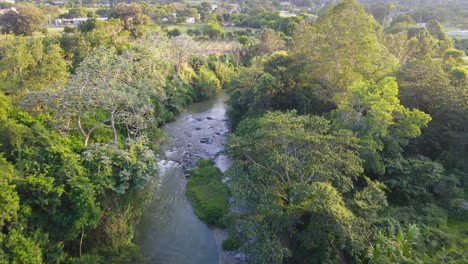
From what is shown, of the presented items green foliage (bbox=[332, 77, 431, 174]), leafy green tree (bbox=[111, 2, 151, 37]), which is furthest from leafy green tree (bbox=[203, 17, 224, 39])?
green foliage (bbox=[332, 77, 431, 174])

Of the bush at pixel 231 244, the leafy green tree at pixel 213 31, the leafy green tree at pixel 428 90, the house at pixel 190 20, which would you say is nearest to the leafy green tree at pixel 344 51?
the leafy green tree at pixel 428 90

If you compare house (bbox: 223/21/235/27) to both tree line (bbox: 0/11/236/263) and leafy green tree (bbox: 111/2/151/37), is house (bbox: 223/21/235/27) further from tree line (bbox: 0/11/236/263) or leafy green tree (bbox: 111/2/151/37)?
tree line (bbox: 0/11/236/263)

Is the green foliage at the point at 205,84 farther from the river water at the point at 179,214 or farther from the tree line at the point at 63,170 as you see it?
the tree line at the point at 63,170

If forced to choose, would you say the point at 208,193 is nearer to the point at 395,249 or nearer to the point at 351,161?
the point at 351,161

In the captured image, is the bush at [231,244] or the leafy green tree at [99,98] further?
the leafy green tree at [99,98]

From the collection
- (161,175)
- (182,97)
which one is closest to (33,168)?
(161,175)

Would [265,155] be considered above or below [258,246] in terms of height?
above

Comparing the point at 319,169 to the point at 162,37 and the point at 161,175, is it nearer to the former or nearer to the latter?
the point at 161,175
